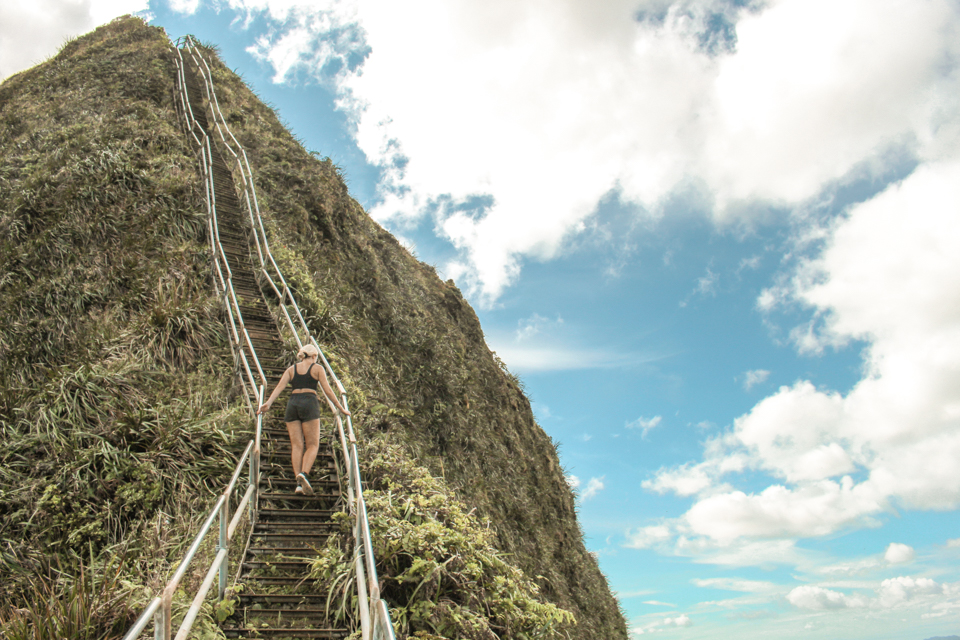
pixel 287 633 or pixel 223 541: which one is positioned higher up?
pixel 223 541

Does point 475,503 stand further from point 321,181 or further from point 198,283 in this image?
point 321,181

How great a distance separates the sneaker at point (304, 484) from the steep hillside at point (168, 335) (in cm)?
72

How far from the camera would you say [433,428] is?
11.2 metres

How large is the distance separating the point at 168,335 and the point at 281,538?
12.7 ft

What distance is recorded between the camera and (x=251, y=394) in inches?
288

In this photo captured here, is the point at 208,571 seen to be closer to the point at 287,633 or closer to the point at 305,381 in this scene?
the point at 287,633

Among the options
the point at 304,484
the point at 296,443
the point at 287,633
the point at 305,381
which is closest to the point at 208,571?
the point at 287,633

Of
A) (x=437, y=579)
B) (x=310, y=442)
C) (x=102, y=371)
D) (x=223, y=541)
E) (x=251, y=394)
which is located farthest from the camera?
(x=251, y=394)

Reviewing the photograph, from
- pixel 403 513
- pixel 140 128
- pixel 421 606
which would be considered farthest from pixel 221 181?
pixel 421 606

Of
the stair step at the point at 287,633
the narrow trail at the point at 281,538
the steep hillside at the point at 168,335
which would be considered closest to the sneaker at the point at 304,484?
the narrow trail at the point at 281,538

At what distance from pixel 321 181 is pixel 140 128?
13.8ft

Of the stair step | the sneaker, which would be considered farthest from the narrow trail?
the sneaker

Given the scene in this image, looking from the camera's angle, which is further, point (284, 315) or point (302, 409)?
point (284, 315)

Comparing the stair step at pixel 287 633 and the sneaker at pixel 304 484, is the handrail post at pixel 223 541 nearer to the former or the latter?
the stair step at pixel 287 633
